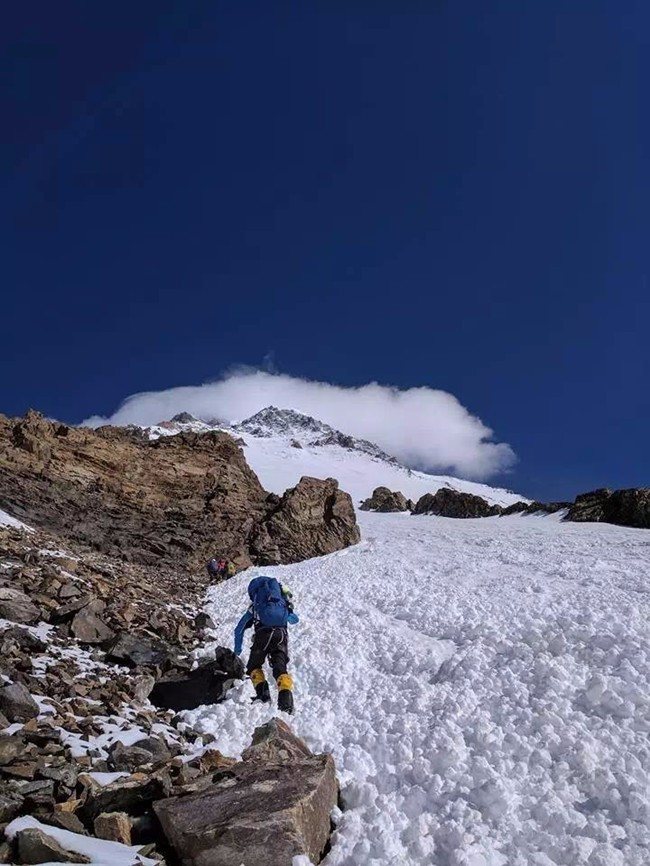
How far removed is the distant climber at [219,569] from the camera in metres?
26.7

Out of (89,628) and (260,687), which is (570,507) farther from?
(89,628)

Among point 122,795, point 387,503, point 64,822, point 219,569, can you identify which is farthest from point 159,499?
point 387,503

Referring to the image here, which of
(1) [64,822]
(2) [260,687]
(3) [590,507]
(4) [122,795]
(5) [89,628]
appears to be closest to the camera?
(1) [64,822]

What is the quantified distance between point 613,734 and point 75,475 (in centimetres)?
2815

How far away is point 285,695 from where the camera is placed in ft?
33.4

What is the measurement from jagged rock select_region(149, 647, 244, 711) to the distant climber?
1484cm

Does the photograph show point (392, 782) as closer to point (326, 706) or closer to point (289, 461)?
point (326, 706)

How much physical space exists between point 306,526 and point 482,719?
2606 cm

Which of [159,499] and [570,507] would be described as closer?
[159,499]

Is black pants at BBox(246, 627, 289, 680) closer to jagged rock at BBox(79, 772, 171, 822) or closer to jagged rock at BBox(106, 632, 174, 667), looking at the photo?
jagged rock at BBox(106, 632, 174, 667)

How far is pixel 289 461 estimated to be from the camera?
484 feet

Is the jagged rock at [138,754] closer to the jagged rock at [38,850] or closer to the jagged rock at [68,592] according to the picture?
the jagged rock at [38,850]

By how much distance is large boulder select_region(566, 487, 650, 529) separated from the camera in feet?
152

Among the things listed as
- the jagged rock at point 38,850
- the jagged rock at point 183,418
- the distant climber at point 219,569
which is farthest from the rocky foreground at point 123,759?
the jagged rock at point 183,418
